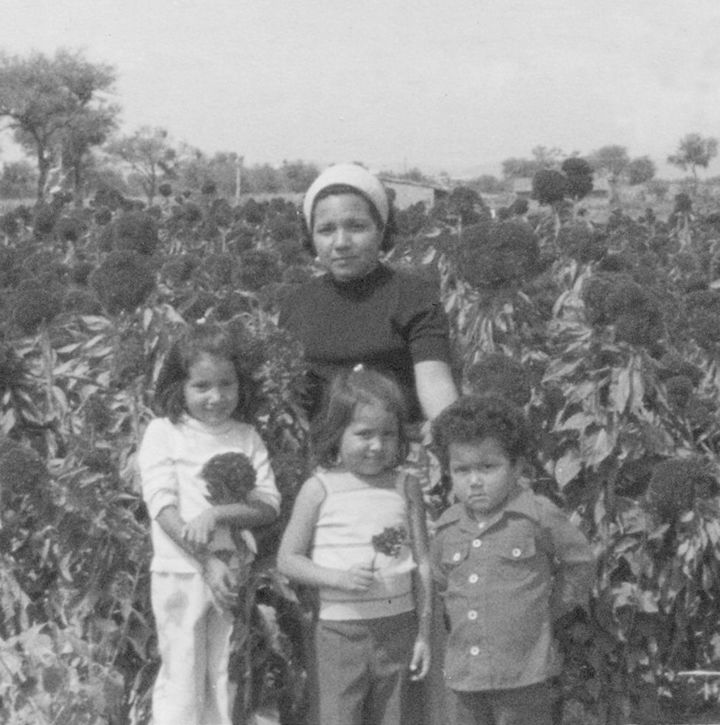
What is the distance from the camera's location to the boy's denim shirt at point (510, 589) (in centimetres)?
382

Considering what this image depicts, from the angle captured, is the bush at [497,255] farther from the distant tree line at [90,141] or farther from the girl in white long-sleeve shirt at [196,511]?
the distant tree line at [90,141]

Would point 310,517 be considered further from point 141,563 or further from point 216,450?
point 141,563

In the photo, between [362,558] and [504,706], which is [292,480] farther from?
[504,706]

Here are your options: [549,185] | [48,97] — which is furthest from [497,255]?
[48,97]

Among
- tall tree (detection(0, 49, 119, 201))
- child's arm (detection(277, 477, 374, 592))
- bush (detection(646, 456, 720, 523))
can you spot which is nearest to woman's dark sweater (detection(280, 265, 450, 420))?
child's arm (detection(277, 477, 374, 592))

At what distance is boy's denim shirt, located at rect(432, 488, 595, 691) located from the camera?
3820mm

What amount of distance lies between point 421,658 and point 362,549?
0.32 m

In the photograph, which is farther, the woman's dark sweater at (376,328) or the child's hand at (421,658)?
the woman's dark sweater at (376,328)

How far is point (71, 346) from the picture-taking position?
15.8 feet

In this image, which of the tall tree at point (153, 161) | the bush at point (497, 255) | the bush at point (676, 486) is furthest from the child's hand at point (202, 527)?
the tall tree at point (153, 161)

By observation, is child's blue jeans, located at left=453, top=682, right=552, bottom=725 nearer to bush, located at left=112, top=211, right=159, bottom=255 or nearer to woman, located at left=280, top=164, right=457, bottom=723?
woman, located at left=280, top=164, right=457, bottom=723

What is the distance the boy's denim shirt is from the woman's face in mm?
745

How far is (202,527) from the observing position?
3918mm

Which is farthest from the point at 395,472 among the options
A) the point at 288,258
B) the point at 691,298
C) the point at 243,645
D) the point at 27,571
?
the point at 288,258
